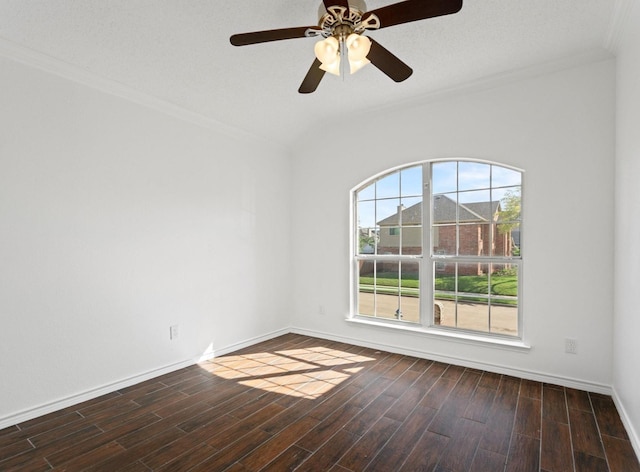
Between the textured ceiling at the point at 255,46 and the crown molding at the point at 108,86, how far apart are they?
34 millimetres

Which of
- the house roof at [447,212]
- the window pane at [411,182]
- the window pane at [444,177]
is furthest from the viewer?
the window pane at [411,182]

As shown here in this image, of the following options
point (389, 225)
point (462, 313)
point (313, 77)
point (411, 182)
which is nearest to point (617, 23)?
point (411, 182)

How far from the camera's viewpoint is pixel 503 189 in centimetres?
330

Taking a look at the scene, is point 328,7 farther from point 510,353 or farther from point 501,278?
point 510,353

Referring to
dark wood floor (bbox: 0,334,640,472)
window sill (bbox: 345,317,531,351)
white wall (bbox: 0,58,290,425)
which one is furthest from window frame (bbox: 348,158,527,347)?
white wall (bbox: 0,58,290,425)

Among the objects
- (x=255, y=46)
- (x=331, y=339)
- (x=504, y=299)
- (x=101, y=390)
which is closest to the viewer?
(x=255, y=46)

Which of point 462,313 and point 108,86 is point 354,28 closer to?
point 108,86

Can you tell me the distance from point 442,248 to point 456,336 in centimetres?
89

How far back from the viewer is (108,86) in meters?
2.86

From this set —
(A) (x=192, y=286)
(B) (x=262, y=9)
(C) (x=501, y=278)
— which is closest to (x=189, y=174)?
(A) (x=192, y=286)

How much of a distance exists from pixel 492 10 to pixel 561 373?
2.86 m

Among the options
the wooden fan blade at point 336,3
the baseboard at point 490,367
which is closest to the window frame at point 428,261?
the baseboard at point 490,367

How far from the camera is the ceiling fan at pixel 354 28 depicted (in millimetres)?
1684

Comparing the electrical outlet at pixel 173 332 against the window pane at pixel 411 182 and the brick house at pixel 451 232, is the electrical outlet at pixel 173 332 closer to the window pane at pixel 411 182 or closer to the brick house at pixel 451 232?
the brick house at pixel 451 232
